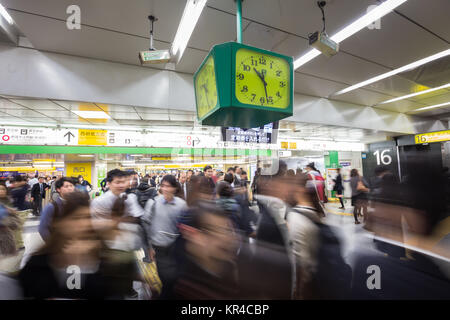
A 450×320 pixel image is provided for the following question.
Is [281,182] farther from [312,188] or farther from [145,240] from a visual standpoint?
[145,240]

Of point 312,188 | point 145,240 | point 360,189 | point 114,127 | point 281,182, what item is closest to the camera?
point 312,188

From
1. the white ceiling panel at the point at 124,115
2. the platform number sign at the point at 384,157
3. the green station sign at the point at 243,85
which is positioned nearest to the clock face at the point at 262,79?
the green station sign at the point at 243,85

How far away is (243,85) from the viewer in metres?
1.82

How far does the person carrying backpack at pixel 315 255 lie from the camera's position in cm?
122

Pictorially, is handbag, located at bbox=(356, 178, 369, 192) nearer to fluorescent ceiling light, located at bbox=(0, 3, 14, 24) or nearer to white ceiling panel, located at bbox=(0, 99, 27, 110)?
fluorescent ceiling light, located at bbox=(0, 3, 14, 24)

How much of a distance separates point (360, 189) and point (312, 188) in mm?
4468

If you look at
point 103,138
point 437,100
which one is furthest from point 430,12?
point 103,138

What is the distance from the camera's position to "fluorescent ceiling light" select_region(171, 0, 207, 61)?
2320 millimetres

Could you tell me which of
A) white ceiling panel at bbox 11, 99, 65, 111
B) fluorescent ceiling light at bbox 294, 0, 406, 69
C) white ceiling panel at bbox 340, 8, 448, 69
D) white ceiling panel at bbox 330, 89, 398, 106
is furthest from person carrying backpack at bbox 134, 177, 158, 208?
white ceiling panel at bbox 330, 89, 398, 106

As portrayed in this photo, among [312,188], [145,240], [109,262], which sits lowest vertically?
[145,240]

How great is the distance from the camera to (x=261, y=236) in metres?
1.56

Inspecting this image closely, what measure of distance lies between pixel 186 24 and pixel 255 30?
89 centimetres
